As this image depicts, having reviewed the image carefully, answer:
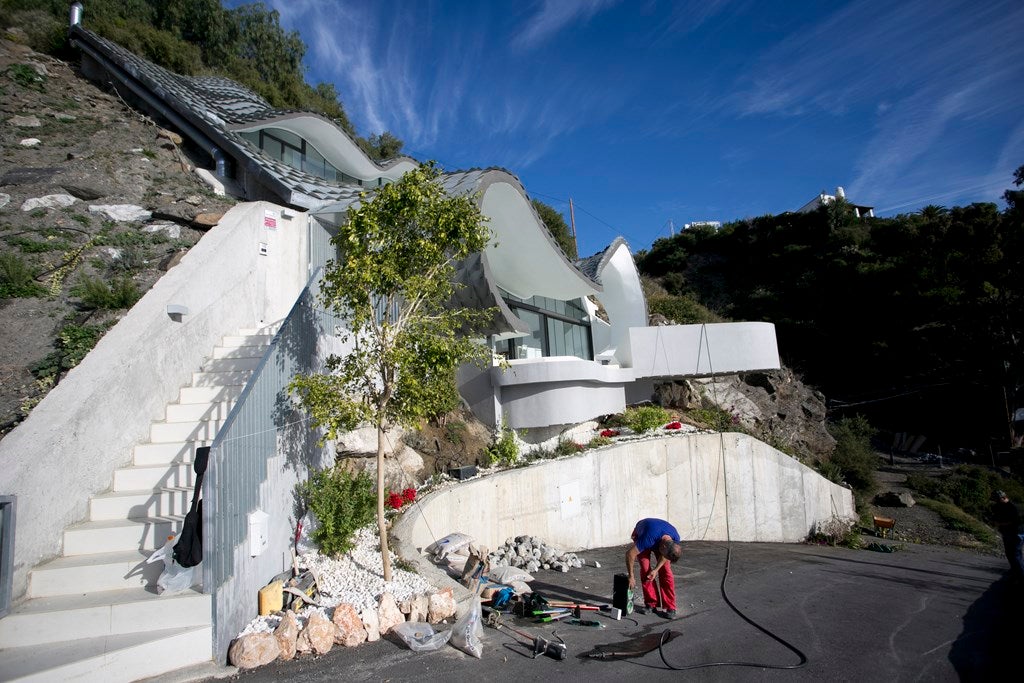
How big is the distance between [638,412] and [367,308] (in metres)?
A: 11.3

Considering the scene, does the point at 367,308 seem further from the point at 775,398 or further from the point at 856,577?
the point at 775,398

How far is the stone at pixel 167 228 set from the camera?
9961 millimetres

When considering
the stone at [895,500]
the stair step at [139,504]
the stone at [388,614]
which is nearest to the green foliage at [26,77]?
the stair step at [139,504]

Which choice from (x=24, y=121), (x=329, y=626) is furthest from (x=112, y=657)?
(x=24, y=121)

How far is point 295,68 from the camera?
34.4 meters

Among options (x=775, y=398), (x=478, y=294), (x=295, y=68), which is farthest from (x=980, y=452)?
(x=295, y=68)

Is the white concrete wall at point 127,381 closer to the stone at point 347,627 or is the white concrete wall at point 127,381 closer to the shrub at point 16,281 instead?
the shrub at point 16,281

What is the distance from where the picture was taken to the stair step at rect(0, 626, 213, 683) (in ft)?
12.7

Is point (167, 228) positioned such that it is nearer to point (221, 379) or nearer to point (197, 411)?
point (221, 379)

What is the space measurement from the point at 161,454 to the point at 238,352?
2.04 metres

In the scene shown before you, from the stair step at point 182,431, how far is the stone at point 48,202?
274 inches

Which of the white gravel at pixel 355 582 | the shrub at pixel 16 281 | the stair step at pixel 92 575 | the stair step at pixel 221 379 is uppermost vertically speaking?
the shrub at pixel 16 281

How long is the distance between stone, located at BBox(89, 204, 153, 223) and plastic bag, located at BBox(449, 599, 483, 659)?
33.3 feet

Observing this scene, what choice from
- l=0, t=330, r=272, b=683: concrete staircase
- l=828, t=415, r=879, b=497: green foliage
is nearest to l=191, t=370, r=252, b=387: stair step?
l=0, t=330, r=272, b=683: concrete staircase
